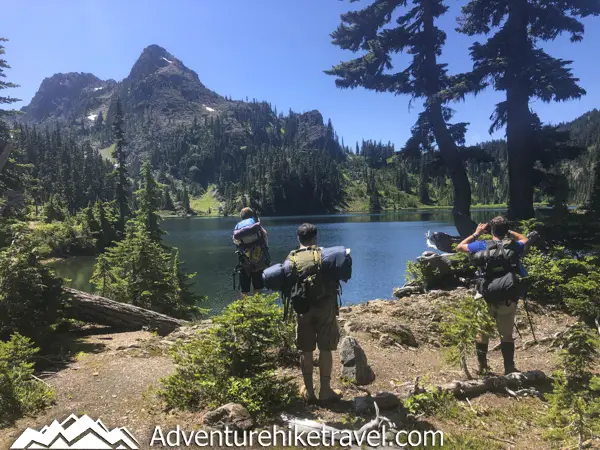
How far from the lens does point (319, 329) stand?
443cm

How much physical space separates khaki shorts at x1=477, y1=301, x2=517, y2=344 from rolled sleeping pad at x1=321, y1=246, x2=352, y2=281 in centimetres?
259

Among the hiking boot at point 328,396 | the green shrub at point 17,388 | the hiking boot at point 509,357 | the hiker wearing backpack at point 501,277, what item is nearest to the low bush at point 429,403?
the hiking boot at point 328,396

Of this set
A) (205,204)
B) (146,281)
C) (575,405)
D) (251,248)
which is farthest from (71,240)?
(205,204)

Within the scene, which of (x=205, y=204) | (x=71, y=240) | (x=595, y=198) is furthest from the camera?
(x=205, y=204)

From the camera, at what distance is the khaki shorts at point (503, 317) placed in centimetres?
523

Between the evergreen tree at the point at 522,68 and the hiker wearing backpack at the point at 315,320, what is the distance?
12.6m

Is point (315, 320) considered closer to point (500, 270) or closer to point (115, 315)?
point (500, 270)

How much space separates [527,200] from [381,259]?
72.2 feet

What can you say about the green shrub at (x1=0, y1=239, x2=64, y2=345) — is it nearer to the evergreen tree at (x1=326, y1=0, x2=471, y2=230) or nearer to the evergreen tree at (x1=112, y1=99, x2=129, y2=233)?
the evergreen tree at (x1=326, y1=0, x2=471, y2=230)

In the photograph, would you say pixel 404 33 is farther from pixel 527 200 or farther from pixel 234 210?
pixel 234 210

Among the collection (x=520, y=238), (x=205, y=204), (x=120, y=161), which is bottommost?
(x=520, y=238)

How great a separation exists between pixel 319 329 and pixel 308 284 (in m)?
0.61

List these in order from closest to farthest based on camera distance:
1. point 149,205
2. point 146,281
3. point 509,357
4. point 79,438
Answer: point 79,438
point 509,357
point 146,281
point 149,205

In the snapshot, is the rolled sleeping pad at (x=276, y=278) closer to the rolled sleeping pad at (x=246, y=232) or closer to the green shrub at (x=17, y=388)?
the rolled sleeping pad at (x=246, y=232)
